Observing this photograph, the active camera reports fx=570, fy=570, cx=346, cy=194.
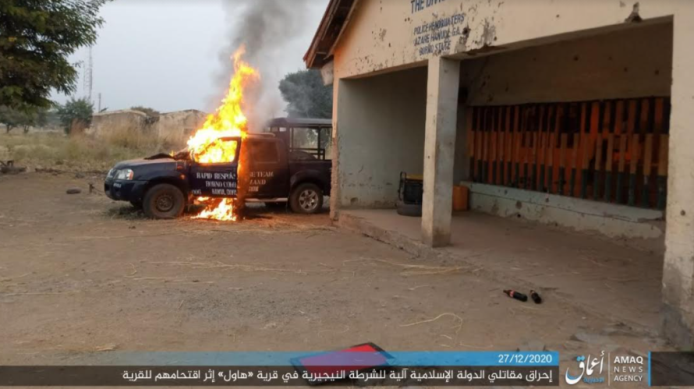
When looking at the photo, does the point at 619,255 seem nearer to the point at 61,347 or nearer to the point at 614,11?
the point at 614,11

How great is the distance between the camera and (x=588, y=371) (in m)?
4.29

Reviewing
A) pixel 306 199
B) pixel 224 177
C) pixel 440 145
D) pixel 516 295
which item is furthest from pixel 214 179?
pixel 516 295

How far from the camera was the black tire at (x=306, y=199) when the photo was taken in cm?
1323

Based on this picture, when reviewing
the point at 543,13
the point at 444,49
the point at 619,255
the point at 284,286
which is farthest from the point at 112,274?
the point at 619,255

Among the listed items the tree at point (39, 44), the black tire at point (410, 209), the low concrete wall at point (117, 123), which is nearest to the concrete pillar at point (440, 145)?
the black tire at point (410, 209)

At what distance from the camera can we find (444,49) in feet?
26.1

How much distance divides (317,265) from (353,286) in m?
1.28

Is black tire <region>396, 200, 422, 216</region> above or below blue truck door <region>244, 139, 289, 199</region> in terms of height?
below

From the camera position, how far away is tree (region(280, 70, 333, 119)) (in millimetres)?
38938

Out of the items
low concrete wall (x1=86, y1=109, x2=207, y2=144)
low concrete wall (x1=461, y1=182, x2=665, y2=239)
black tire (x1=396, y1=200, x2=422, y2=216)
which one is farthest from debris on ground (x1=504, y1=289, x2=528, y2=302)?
low concrete wall (x1=86, y1=109, x2=207, y2=144)

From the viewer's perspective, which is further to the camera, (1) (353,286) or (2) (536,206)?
(2) (536,206)

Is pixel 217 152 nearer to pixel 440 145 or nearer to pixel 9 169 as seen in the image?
pixel 440 145

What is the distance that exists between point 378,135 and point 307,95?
2989cm
